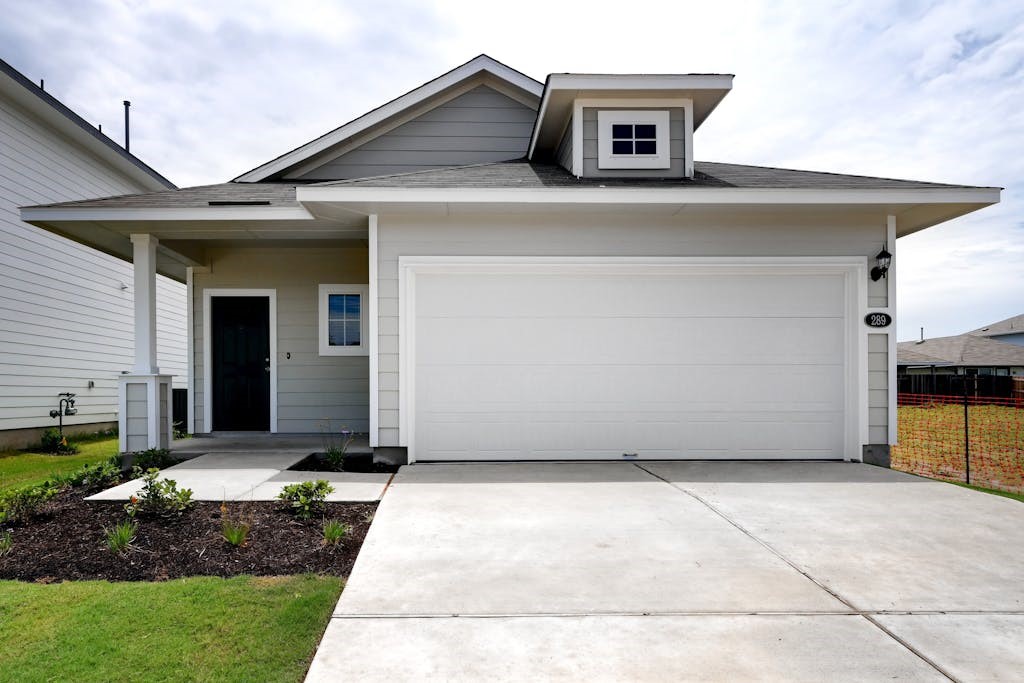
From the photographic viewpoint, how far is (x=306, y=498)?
4.30 meters

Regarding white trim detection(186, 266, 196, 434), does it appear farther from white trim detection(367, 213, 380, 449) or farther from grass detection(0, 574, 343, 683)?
grass detection(0, 574, 343, 683)

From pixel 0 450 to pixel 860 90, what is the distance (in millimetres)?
12837

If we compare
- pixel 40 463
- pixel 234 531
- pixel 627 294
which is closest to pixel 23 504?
pixel 234 531

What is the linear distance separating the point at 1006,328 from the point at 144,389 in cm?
4098

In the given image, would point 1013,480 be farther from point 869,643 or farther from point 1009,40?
point 869,643

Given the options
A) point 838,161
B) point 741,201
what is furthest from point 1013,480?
point 838,161

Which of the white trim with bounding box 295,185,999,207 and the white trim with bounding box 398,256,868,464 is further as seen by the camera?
the white trim with bounding box 398,256,868,464

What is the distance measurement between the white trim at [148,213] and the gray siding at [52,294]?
3390 mm

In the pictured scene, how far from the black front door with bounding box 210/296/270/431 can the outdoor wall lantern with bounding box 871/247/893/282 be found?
770 cm

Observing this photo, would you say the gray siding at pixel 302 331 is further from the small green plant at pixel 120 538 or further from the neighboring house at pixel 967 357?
the neighboring house at pixel 967 357

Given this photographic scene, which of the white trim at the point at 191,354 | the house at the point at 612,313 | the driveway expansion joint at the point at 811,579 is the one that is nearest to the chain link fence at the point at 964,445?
the house at the point at 612,313

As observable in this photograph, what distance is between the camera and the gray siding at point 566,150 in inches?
297

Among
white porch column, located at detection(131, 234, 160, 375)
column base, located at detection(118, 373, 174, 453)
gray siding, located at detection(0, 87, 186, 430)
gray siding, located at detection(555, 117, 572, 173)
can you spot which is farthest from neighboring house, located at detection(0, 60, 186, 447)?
gray siding, located at detection(555, 117, 572, 173)

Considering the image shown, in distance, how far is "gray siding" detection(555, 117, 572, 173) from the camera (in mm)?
7543
